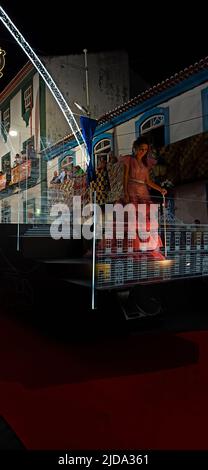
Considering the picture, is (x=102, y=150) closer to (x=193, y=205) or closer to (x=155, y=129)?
(x=155, y=129)

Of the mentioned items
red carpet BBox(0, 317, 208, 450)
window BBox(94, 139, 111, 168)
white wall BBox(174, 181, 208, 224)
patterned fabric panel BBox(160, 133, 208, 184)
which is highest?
window BBox(94, 139, 111, 168)

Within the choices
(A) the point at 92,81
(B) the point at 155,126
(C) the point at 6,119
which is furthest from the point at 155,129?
(C) the point at 6,119

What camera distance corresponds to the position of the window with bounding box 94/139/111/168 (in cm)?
1055

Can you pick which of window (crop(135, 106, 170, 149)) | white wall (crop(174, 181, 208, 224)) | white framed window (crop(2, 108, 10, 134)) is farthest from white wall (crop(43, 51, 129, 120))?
white wall (crop(174, 181, 208, 224))

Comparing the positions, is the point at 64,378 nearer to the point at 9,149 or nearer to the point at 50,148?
the point at 50,148

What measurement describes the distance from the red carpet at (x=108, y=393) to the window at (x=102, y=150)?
8.10 metres

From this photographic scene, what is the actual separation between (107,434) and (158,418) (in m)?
0.36

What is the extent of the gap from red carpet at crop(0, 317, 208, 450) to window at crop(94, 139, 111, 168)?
8.10m

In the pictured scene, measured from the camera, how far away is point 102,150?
10.8 metres

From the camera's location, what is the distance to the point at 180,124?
815cm

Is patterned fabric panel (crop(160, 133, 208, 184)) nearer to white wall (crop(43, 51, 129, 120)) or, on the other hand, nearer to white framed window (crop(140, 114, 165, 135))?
white framed window (crop(140, 114, 165, 135))

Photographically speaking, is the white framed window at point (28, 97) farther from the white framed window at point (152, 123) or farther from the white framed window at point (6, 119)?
the white framed window at point (152, 123)

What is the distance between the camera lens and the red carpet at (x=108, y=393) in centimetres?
188

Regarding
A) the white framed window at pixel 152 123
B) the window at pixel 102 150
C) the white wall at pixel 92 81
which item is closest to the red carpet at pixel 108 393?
the white framed window at pixel 152 123
